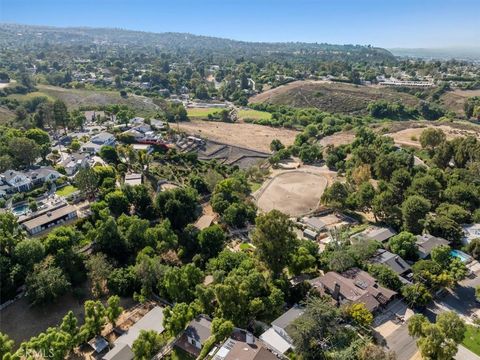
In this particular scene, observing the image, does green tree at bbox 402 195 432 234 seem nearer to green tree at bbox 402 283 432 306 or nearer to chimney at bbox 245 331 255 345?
green tree at bbox 402 283 432 306

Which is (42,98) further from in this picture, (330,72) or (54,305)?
(330,72)

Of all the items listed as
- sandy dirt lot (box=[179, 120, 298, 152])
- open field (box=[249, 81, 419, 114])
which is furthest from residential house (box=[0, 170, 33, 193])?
open field (box=[249, 81, 419, 114])

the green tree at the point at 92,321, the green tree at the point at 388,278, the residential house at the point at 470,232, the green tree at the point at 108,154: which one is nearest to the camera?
the green tree at the point at 92,321

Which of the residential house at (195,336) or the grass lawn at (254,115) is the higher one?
the grass lawn at (254,115)

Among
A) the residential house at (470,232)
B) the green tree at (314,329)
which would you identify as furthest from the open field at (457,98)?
the green tree at (314,329)

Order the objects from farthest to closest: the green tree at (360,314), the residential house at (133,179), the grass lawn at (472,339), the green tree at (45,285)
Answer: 1. the residential house at (133,179)
2. the green tree at (45,285)
3. the green tree at (360,314)
4. the grass lawn at (472,339)

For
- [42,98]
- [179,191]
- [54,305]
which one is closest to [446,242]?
[179,191]

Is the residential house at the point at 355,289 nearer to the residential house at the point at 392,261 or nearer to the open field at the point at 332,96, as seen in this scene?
the residential house at the point at 392,261

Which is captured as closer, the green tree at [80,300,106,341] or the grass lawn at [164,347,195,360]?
the grass lawn at [164,347,195,360]
